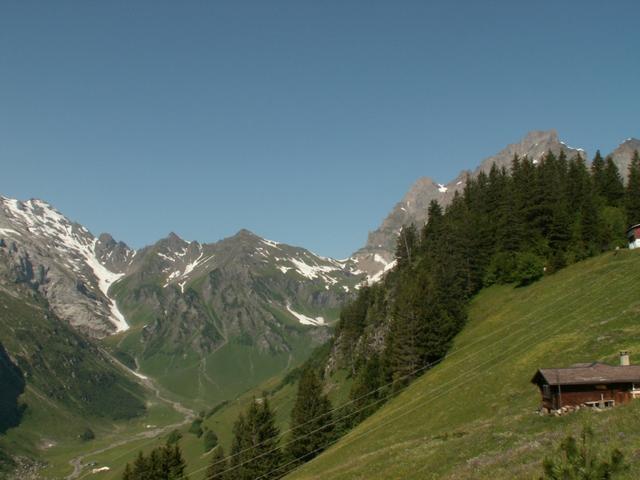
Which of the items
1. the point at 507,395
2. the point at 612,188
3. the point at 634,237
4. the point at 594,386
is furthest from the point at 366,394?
the point at 612,188

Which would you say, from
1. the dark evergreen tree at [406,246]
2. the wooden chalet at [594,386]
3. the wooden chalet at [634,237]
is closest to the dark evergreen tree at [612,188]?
the wooden chalet at [634,237]

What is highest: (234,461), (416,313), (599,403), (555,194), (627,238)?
(555,194)

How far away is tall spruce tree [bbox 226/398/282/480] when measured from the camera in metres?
79.6

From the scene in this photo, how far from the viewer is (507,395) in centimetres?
5025

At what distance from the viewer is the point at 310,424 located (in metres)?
85.7

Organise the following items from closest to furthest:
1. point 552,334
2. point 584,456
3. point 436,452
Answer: point 584,456, point 436,452, point 552,334

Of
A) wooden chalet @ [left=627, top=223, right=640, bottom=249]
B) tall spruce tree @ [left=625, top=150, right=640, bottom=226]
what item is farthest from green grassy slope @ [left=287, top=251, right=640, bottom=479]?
tall spruce tree @ [left=625, top=150, right=640, bottom=226]

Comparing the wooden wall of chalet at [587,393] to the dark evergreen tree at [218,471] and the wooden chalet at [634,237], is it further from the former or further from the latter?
the dark evergreen tree at [218,471]

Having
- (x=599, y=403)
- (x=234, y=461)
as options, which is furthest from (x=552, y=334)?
(x=234, y=461)

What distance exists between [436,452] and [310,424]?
4953 cm

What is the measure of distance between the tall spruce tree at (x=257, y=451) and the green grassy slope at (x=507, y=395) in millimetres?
18812

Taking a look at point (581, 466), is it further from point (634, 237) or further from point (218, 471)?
point (218, 471)

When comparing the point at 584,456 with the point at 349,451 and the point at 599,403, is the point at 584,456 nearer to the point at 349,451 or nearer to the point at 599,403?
the point at 599,403

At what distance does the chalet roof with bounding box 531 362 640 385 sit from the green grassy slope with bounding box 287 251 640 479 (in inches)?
131
